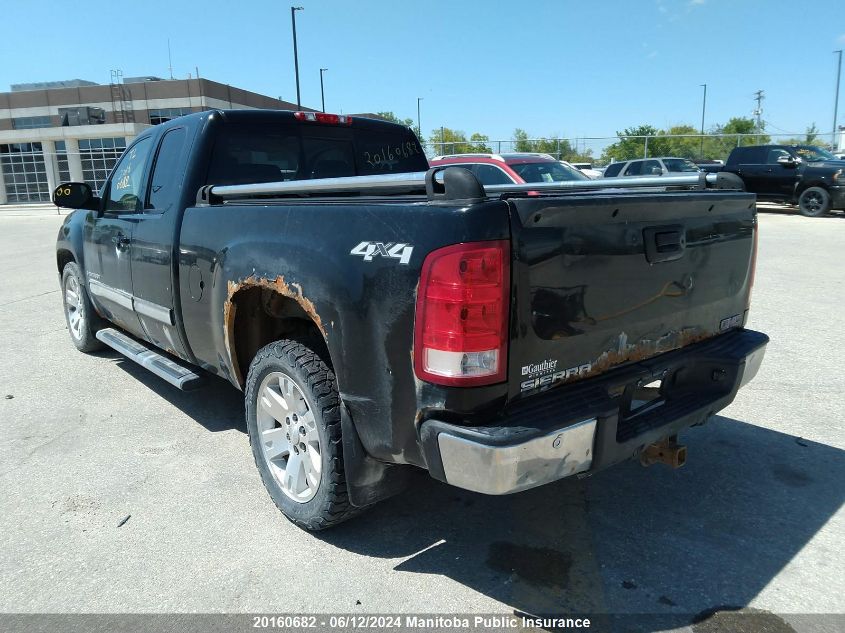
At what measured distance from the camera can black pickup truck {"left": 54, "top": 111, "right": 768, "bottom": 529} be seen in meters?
2.21

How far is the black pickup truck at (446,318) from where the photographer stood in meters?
2.21

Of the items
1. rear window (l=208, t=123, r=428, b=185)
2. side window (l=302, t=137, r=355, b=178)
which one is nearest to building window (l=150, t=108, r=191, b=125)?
rear window (l=208, t=123, r=428, b=185)

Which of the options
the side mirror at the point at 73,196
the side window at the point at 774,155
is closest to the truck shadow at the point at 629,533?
the side mirror at the point at 73,196

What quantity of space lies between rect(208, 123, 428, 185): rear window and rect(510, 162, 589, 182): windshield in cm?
717

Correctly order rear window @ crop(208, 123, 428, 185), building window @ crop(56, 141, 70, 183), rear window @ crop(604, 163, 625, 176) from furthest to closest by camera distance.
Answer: building window @ crop(56, 141, 70, 183), rear window @ crop(604, 163, 625, 176), rear window @ crop(208, 123, 428, 185)

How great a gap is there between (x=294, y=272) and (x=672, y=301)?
170 centimetres

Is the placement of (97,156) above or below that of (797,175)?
above

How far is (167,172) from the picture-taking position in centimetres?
419

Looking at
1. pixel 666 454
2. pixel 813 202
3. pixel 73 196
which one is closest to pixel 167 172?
pixel 73 196

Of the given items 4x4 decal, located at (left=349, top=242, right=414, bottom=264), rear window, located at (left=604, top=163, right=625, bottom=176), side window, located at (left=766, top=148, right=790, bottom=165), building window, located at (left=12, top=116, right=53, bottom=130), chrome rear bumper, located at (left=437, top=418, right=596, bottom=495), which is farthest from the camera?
building window, located at (left=12, top=116, right=53, bottom=130)

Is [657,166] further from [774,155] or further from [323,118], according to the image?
[323,118]

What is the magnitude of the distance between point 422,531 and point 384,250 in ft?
4.93

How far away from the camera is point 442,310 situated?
7.20 ft

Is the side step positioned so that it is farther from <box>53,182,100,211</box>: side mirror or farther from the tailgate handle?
the tailgate handle
